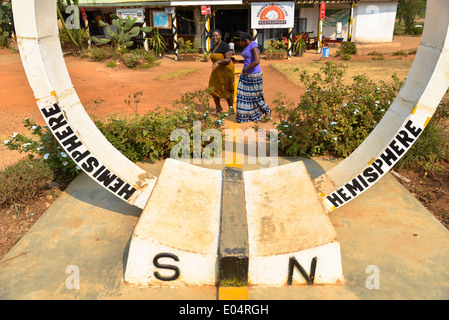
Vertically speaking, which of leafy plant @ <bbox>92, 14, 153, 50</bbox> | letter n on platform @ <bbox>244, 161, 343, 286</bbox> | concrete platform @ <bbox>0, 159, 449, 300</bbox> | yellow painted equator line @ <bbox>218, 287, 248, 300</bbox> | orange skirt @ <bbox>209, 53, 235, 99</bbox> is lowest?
yellow painted equator line @ <bbox>218, 287, 248, 300</bbox>

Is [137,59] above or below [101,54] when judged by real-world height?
below

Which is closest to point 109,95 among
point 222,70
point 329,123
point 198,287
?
point 222,70

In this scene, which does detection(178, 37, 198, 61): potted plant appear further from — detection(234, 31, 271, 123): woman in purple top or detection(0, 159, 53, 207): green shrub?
detection(0, 159, 53, 207): green shrub

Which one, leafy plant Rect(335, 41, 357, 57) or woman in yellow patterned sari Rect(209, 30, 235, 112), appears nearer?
woman in yellow patterned sari Rect(209, 30, 235, 112)

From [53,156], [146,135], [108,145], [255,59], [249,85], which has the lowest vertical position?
[53,156]

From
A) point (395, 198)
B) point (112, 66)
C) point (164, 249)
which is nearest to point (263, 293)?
point (164, 249)

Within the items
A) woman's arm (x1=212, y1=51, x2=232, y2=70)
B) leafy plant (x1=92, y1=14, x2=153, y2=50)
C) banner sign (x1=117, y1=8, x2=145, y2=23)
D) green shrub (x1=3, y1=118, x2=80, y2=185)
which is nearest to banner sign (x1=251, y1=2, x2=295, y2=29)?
leafy plant (x1=92, y1=14, x2=153, y2=50)

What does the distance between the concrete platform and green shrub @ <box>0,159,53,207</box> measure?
42 centimetres

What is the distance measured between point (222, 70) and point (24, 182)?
13.4 ft

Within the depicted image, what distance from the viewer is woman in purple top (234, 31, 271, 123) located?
6.44m

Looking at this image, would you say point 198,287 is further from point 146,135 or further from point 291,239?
point 146,135

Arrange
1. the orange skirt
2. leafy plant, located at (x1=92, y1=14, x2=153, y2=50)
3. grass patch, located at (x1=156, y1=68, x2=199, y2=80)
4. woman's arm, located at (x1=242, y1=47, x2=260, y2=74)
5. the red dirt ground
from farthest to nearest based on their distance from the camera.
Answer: leafy plant, located at (x1=92, y1=14, x2=153, y2=50) < grass patch, located at (x1=156, y1=68, x2=199, y2=80) < the orange skirt < woman's arm, located at (x1=242, y1=47, x2=260, y2=74) < the red dirt ground

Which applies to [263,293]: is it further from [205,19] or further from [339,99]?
[205,19]

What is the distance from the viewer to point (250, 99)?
6.86 m
